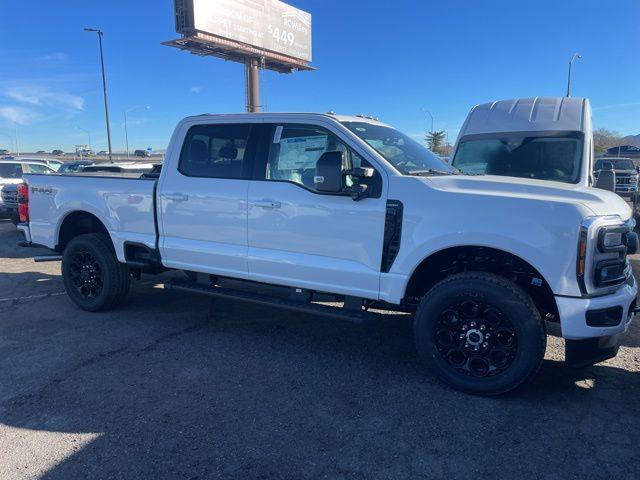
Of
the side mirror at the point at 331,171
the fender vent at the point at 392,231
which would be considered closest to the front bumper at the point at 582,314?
the fender vent at the point at 392,231

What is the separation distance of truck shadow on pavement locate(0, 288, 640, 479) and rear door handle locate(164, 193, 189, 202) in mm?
1363

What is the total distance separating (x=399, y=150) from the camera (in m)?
4.43

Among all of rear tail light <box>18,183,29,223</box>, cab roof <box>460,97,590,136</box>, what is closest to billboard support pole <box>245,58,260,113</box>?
cab roof <box>460,97,590,136</box>

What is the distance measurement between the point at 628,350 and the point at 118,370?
452 centimetres

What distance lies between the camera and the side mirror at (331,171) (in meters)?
3.84

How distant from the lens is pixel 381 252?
3906 mm

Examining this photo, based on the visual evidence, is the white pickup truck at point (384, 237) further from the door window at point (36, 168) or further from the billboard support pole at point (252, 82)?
the billboard support pole at point (252, 82)

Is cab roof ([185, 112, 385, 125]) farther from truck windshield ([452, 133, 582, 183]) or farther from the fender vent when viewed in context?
truck windshield ([452, 133, 582, 183])

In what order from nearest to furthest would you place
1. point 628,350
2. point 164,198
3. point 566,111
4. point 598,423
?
1. point 598,423
2. point 628,350
3. point 164,198
4. point 566,111

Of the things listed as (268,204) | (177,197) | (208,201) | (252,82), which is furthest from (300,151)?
(252,82)

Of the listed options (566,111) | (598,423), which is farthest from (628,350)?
(566,111)

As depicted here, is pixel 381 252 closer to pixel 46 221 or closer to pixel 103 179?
pixel 103 179

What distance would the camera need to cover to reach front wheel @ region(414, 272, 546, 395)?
136 inches

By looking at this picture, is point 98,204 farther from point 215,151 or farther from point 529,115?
point 529,115
